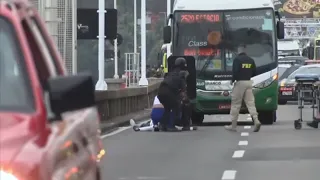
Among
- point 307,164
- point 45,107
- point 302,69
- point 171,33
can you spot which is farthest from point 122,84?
point 45,107

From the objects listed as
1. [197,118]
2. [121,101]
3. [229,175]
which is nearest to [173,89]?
[197,118]

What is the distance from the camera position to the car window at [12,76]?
4.45 m

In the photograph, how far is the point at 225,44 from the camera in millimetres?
24250

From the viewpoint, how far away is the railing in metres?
24.1

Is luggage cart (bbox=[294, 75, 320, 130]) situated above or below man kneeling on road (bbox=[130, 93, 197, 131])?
above

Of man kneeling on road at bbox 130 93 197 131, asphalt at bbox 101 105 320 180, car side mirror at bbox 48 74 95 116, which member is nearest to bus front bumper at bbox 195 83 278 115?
asphalt at bbox 101 105 320 180

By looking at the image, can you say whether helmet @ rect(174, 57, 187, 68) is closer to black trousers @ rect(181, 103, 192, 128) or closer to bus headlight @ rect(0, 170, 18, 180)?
black trousers @ rect(181, 103, 192, 128)

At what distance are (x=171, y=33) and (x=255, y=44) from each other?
2198mm

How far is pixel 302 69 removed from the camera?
120ft

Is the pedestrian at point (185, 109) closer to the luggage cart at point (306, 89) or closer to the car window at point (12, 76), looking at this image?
the luggage cart at point (306, 89)

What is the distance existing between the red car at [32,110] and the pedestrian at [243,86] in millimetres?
15552

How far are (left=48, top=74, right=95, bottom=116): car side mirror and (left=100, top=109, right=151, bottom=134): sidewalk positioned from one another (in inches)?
670

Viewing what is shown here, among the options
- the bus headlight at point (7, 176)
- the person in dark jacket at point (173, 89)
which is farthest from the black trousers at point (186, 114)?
the bus headlight at point (7, 176)

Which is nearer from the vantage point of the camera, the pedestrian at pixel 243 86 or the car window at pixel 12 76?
the car window at pixel 12 76
